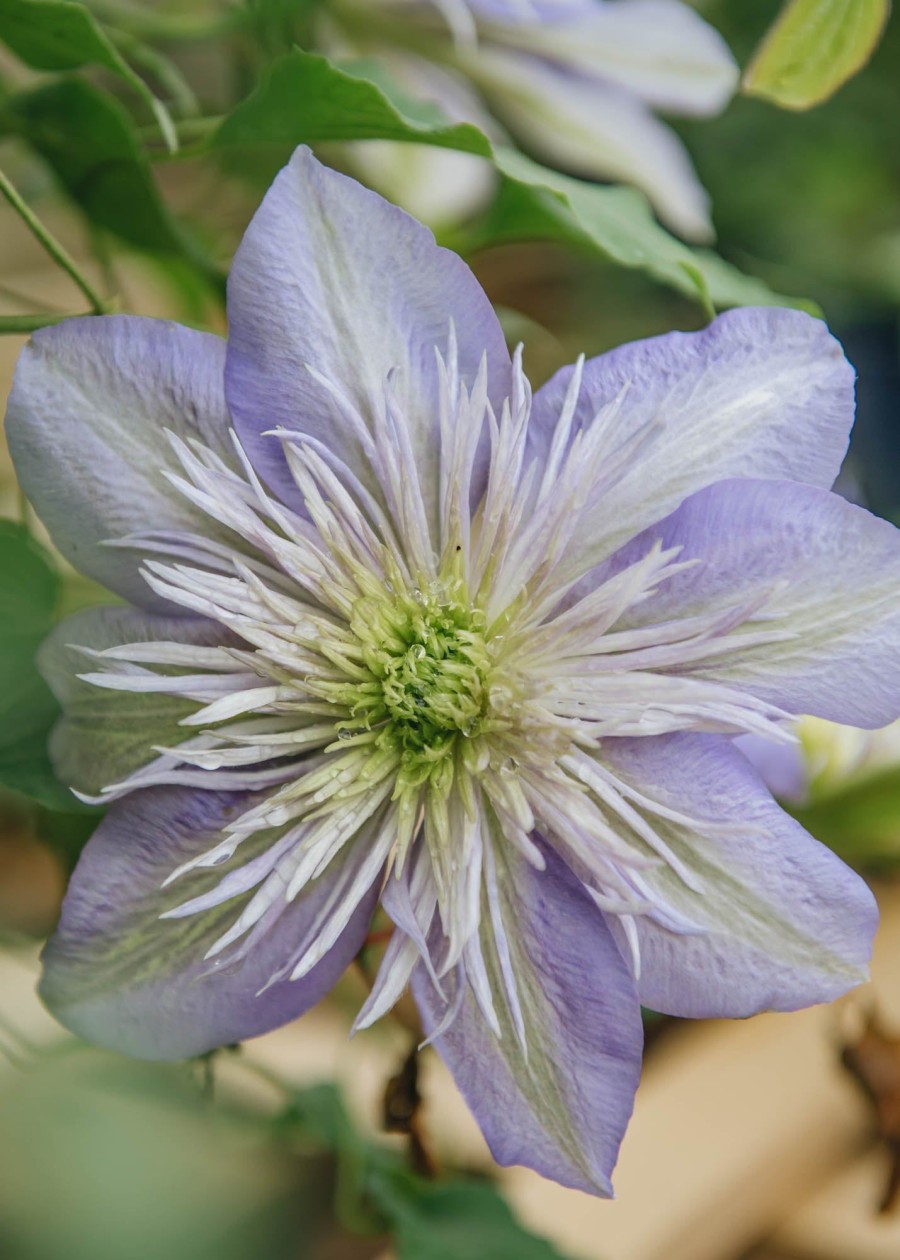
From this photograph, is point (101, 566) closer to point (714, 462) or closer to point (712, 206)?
point (714, 462)

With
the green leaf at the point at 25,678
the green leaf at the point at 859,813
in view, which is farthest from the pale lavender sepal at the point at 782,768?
the green leaf at the point at 25,678

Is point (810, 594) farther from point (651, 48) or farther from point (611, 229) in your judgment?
point (651, 48)

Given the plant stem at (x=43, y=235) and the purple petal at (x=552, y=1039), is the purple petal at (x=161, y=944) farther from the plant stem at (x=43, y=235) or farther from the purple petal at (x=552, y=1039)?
the plant stem at (x=43, y=235)

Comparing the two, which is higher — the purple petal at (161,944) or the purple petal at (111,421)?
the purple petal at (111,421)

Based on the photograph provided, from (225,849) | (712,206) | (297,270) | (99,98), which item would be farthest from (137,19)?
(712,206)

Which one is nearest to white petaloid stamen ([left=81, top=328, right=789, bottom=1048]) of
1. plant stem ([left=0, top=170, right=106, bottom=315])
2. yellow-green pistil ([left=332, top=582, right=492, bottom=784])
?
yellow-green pistil ([left=332, top=582, right=492, bottom=784])

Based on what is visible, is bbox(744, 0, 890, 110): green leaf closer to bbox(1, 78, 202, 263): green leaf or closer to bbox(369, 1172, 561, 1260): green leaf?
bbox(1, 78, 202, 263): green leaf
